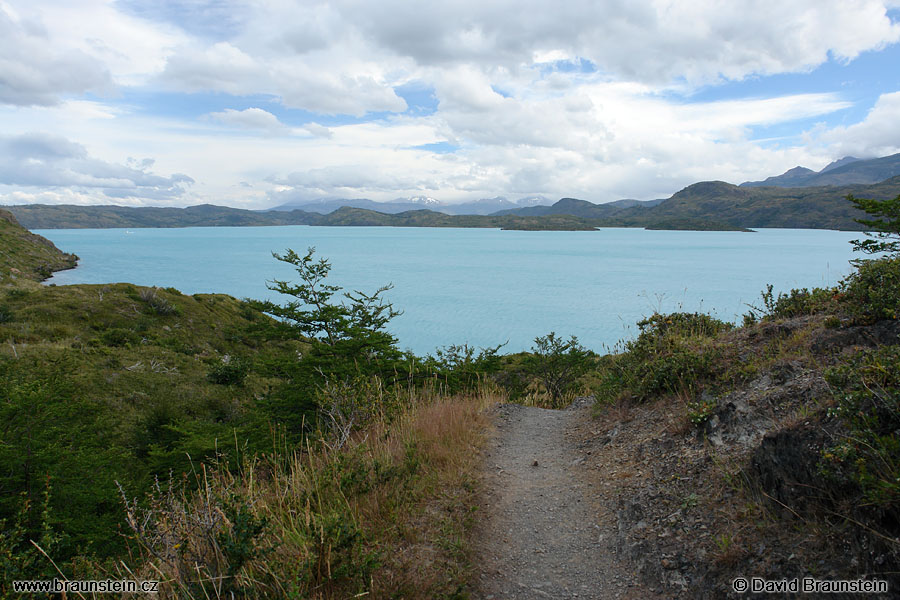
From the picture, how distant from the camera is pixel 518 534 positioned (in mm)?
4375

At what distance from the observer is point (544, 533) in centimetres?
441

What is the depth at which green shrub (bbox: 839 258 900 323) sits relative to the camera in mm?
5301

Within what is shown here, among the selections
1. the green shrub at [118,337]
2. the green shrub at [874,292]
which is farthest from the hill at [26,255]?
the green shrub at [874,292]

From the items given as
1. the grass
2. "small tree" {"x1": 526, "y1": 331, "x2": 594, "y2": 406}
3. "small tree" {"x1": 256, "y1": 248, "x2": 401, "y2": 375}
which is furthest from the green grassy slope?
"small tree" {"x1": 526, "y1": 331, "x2": 594, "y2": 406}

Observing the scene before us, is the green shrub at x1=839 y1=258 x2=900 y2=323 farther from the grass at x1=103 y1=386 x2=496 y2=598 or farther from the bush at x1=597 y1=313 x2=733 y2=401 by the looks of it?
the grass at x1=103 y1=386 x2=496 y2=598

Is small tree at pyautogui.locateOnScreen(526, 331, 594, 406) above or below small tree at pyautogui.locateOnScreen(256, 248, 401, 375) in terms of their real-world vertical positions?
below

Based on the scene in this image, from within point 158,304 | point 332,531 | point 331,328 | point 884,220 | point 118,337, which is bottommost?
point 118,337

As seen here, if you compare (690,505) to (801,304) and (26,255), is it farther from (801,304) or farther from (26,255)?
(26,255)

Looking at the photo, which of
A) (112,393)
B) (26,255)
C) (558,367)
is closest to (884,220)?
(558,367)

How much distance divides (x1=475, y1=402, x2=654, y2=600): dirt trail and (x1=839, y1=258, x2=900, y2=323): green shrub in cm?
391

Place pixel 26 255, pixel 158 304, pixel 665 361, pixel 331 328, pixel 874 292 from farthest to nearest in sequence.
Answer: pixel 26 255
pixel 158 304
pixel 331 328
pixel 665 361
pixel 874 292

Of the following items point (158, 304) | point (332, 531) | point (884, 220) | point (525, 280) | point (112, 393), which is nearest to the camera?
point (332, 531)

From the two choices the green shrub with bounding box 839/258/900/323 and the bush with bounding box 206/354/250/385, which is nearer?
the green shrub with bounding box 839/258/900/323

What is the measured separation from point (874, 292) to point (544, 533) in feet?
16.2
